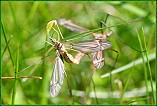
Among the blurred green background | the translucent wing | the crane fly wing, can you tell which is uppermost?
the blurred green background

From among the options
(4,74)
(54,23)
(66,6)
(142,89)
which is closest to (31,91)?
(4,74)

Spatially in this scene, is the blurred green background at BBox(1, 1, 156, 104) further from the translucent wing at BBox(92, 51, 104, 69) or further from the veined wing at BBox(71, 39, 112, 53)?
the veined wing at BBox(71, 39, 112, 53)

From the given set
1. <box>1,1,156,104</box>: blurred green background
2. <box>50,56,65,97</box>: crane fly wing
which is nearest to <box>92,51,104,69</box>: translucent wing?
<box>50,56,65,97</box>: crane fly wing

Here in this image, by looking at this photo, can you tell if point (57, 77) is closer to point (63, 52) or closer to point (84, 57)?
point (63, 52)

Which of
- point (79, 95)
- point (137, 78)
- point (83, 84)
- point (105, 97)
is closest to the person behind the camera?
point (79, 95)

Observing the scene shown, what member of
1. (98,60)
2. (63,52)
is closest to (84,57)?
(98,60)

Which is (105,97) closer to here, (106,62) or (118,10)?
(106,62)

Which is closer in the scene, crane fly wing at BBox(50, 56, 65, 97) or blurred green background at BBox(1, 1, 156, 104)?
crane fly wing at BBox(50, 56, 65, 97)

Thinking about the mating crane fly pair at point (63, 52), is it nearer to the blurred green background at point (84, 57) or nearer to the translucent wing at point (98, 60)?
the translucent wing at point (98, 60)
